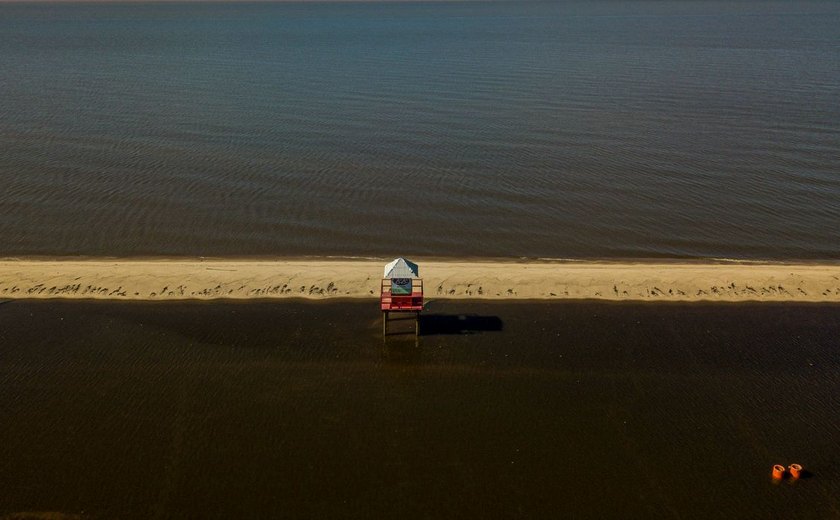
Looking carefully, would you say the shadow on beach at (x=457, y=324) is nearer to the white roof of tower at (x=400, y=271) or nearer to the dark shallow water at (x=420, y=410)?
the dark shallow water at (x=420, y=410)

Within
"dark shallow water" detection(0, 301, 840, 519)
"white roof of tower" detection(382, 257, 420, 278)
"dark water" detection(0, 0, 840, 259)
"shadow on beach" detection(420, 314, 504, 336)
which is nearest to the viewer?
"dark shallow water" detection(0, 301, 840, 519)

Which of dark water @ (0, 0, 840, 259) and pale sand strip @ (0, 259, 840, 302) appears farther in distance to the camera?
dark water @ (0, 0, 840, 259)

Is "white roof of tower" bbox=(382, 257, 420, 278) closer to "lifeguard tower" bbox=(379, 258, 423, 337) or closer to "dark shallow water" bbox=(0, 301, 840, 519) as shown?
"lifeguard tower" bbox=(379, 258, 423, 337)

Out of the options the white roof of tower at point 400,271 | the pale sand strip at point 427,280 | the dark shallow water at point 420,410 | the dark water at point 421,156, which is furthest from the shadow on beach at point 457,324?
the dark water at point 421,156

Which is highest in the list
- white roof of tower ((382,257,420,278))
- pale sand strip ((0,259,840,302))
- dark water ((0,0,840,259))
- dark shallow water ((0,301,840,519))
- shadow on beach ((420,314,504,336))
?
dark water ((0,0,840,259))

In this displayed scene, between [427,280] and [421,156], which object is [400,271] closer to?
[427,280]

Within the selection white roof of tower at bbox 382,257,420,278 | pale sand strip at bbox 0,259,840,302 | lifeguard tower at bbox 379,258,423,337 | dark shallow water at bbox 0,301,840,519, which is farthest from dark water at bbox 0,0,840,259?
white roof of tower at bbox 382,257,420,278

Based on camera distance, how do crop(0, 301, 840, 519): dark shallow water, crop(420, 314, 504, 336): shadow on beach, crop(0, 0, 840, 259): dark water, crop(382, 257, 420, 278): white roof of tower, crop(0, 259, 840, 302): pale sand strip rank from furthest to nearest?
crop(0, 0, 840, 259): dark water
crop(0, 259, 840, 302): pale sand strip
crop(420, 314, 504, 336): shadow on beach
crop(382, 257, 420, 278): white roof of tower
crop(0, 301, 840, 519): dark shallow water
